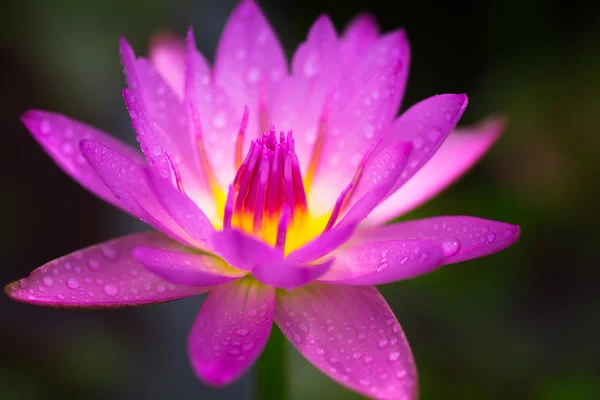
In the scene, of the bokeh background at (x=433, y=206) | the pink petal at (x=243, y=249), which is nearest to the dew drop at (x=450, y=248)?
the pink petal at (x=243, y=249)

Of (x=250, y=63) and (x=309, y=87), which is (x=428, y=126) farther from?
(x=250, y=63)

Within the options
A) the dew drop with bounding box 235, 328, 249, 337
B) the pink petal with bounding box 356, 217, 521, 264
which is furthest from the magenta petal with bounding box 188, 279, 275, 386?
the pink petal with bounding box 356, 217, 521, 264

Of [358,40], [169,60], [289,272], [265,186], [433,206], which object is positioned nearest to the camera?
[289,272]

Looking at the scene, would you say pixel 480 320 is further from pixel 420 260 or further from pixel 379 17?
pixel 379 17

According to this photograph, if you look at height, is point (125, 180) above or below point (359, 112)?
below

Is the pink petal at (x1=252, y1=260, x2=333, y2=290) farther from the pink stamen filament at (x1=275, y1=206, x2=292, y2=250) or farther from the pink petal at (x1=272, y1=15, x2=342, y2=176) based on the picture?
the pink petal at (x1=272, y1=15, x2=342, y2=176)

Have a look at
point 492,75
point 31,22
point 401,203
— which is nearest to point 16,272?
point 31,22

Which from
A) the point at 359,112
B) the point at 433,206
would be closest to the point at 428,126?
the point at 359,112

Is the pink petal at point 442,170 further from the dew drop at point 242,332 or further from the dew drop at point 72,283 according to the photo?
the dew drop at point 72,283
